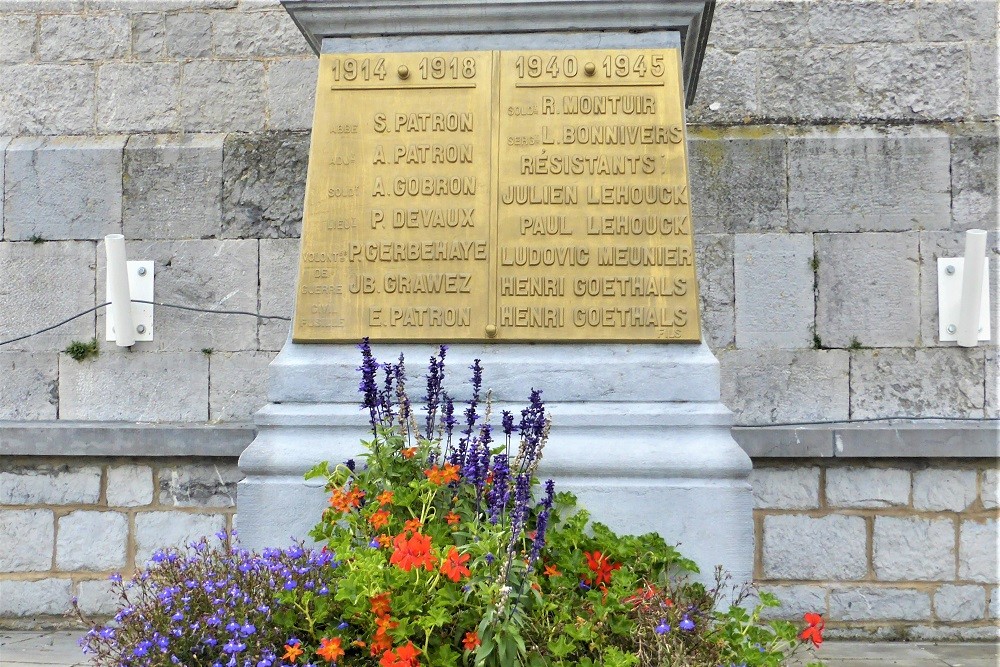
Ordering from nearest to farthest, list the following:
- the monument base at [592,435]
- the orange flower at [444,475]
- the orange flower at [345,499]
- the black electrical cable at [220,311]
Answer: the orange flower at [444,475]
the orange flower at [345,499]
the monument base at [592,435]
the black electrical cable at [220,311]

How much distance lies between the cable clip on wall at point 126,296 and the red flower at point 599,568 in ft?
11.8

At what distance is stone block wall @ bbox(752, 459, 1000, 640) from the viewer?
15.6 ft

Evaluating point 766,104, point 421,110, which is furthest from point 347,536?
point 766,104

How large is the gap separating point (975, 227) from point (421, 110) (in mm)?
3427

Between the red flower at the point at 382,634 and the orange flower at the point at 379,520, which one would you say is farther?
the orange flower at the point at 379,520

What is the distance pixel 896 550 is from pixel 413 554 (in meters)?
3.44

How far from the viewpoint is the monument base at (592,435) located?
277cm

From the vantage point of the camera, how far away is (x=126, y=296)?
5.23 meters

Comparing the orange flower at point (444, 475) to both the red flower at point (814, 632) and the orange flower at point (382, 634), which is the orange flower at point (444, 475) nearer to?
the orange flower at point (382, 634)

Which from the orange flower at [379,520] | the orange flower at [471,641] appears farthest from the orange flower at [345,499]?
the orange flower at [471,641]

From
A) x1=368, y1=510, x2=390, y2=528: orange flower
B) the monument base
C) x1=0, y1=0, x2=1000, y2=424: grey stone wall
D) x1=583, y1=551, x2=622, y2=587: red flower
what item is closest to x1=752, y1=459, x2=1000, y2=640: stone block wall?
x1=0, y1=0, x2=1000, y2=424: grey stone wall

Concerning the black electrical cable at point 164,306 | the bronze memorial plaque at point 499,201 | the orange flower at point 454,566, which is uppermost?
the bronze memorial plaque at point 499,201

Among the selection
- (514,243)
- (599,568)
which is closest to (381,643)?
(599,568)

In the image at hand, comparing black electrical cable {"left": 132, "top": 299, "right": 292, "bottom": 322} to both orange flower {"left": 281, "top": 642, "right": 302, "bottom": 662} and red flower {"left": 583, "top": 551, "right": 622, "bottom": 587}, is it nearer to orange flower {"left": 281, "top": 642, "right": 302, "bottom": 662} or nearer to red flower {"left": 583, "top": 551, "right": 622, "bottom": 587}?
red flower {"left": 583, "top": 551, "right": 622, "bottom": 587}
